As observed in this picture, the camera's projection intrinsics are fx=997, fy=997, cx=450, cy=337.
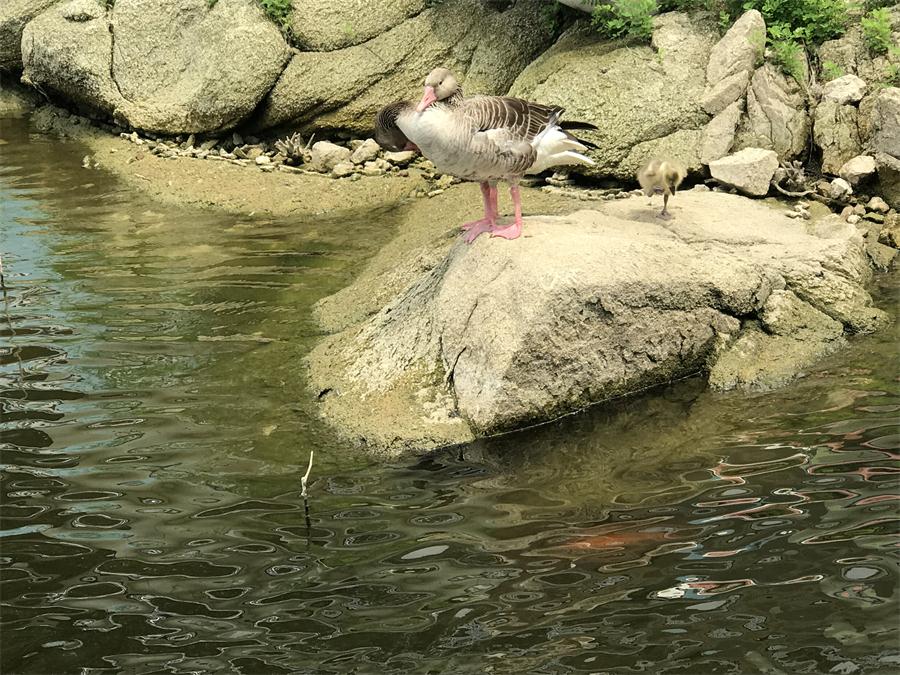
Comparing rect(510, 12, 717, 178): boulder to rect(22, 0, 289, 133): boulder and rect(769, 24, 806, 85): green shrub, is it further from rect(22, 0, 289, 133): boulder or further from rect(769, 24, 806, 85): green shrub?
rect(22, 0, 289, 133): boulder

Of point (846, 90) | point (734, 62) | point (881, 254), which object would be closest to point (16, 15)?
point (734, 62)

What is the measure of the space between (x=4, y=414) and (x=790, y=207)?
276 inches

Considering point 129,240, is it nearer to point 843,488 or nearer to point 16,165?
point 16,165

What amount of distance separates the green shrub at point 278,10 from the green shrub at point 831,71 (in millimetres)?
6681

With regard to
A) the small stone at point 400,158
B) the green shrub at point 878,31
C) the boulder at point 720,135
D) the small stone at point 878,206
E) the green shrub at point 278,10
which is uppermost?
the green shrub at point 278,10

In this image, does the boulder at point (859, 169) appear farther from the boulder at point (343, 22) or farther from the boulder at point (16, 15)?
the boulder at point (16, 15)

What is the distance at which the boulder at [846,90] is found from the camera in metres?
9.91

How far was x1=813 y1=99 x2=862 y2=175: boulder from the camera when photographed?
9781 millimetres

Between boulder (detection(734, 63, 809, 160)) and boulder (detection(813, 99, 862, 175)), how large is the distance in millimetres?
174

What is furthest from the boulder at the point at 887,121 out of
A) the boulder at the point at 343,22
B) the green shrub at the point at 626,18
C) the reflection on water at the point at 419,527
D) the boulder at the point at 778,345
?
the boulder at the point at 343,22

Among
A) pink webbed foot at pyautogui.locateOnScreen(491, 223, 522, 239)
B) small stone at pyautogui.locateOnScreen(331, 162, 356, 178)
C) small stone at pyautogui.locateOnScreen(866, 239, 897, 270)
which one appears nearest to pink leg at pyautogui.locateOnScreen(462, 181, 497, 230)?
pink webbed foot at pyautogui.locateOnScreen(491, 223, 522, 239)

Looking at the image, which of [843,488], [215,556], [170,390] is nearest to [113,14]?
[170,390]

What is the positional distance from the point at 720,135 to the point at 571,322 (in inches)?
182

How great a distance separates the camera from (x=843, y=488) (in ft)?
17.0
